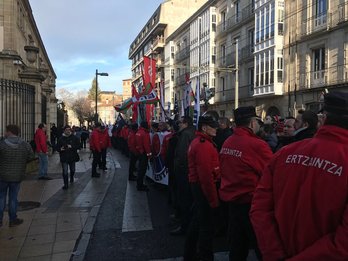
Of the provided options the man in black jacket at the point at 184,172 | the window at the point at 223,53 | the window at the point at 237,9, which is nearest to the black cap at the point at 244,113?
the man in black jacket at the point at 184,172

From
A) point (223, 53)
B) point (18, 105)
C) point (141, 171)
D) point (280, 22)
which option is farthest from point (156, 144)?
point (223, 53)

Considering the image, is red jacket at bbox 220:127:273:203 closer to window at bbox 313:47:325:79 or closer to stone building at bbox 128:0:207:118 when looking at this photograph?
window at bbox 313:47:325:79

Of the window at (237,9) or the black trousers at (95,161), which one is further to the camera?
the window at (237,9)

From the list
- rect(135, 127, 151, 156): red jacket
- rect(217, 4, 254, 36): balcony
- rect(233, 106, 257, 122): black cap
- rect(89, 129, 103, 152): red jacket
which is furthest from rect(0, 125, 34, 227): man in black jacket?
rect(217, 4, 254, 36): balcony

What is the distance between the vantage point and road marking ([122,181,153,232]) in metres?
6.82

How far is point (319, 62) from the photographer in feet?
83.1

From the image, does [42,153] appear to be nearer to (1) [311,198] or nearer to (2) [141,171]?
(2) [141,171]

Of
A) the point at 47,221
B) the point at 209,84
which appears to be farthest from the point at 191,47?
the point at 47,221

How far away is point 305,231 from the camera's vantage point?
2.03 meters

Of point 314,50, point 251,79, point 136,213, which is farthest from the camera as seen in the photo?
point 251,79

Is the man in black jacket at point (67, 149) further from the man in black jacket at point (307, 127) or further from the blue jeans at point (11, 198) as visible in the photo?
the man in black jacket at point (307, 127)

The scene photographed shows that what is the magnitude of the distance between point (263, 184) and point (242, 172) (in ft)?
4.14

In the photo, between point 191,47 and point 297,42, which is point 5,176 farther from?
point 191,47

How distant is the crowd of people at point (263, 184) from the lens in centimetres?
196
